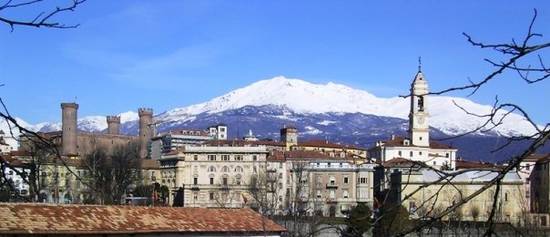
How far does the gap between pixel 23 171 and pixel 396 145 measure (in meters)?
88.8

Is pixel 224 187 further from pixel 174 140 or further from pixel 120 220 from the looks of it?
pixel 120 220

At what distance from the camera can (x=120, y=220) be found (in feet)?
74.6

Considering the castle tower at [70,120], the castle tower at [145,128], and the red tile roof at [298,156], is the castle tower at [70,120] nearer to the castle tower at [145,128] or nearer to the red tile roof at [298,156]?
the castle tower at [145,128]

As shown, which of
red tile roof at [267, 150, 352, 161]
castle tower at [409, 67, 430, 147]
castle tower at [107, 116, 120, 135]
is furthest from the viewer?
castle tower at [107, 116, 120, 135]

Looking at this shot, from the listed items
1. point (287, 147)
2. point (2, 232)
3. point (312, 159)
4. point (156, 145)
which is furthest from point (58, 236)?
point (156, 145)

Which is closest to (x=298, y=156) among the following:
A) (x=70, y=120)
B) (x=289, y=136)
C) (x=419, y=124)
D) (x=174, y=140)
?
(x=419, y=124)

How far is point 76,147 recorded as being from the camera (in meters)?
108

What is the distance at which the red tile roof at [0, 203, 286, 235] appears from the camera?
2034cm

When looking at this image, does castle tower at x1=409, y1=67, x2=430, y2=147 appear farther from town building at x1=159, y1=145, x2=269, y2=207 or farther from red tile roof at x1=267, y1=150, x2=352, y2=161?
town building at x1=159, y1=145, x2=269, y2=207

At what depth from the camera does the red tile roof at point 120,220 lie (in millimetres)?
20344

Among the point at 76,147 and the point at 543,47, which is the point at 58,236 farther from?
the point at 76,147

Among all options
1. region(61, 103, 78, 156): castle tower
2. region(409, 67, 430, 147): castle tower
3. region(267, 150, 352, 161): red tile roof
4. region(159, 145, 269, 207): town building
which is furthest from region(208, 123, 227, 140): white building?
region(159, 145, 269, 207): town building

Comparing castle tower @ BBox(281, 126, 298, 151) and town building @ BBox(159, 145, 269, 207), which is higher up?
castle tower @ BBox(281, 126, 298, 151)

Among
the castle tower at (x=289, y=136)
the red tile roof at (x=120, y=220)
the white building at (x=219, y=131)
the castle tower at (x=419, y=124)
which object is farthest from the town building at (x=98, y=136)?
the red tile roof at (x=120, y=220)
